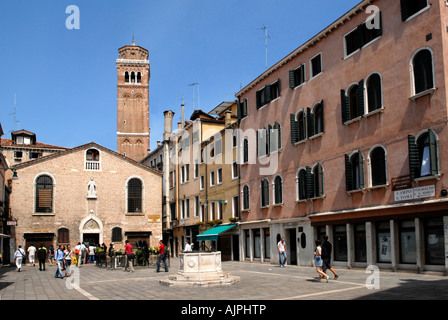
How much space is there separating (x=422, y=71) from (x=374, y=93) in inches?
107

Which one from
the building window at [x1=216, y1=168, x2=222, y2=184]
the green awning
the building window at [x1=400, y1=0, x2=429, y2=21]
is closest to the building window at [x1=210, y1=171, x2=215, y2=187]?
the building window at [x1=216, y1=168, x2=222, y2=184]

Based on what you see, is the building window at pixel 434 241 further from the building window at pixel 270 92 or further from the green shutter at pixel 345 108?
the building window at pixel 270 92

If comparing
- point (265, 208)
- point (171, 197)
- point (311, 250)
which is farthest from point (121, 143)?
point (311, 250)

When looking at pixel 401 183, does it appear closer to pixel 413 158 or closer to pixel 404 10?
pixel 413 158

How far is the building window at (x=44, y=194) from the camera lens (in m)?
40.1

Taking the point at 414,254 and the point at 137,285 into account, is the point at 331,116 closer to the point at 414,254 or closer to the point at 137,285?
the point at 414,254

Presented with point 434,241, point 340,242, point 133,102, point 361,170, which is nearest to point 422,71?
point 361,170

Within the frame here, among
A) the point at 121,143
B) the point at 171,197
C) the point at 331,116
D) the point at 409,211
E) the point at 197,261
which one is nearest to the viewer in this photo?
the point at 197,261

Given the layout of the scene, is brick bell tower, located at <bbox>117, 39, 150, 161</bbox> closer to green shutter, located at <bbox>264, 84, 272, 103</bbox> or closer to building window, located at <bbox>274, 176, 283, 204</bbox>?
green shutter, located at <bbox>264, 84, 272, 103</bbox>

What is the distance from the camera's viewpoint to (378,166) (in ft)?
66.1

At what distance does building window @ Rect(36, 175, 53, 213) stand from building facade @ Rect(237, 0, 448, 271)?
1869 cm

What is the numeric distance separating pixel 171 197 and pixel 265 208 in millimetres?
19986
